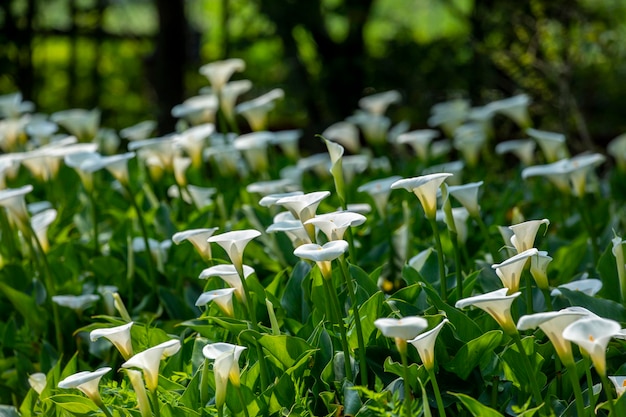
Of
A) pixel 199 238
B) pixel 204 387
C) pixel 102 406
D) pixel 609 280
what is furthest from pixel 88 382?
pixel 609 280

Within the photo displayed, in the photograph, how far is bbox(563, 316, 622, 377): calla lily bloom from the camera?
4.50ft

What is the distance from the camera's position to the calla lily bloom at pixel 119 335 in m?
1.74

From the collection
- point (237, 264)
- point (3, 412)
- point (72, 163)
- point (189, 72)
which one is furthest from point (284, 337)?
point (189, 72)

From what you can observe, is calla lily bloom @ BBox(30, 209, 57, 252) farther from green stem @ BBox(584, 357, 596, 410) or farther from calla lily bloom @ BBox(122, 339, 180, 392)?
green stem @ BBox(584, 357, 596, 410)

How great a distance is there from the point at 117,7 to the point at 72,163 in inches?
264

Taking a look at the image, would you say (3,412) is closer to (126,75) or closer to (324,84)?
(324,84)

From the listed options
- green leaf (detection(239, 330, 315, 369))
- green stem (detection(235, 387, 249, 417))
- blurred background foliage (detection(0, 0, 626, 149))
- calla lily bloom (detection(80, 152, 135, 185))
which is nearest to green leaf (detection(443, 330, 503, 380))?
green leaf (detection(239, 330, 315, 369))

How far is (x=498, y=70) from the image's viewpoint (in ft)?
19.4

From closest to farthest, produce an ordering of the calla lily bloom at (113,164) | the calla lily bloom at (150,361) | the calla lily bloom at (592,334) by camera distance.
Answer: the calla lily bloom at (592,334), the calla lily bloom at (150,361), the calla lily bloom at (113,164)

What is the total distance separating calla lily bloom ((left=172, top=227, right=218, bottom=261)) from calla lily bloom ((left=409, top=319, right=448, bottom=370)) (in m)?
0.72

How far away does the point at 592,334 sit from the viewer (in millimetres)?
1401

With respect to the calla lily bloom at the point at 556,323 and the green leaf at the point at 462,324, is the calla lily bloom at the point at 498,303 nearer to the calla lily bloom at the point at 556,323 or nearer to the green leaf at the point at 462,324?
the calla lily bloom at the point at 556,323

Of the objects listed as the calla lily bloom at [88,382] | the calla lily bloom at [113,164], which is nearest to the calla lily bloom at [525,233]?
the calla lily bloom at [88,382]

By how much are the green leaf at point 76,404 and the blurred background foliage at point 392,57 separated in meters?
3.42
